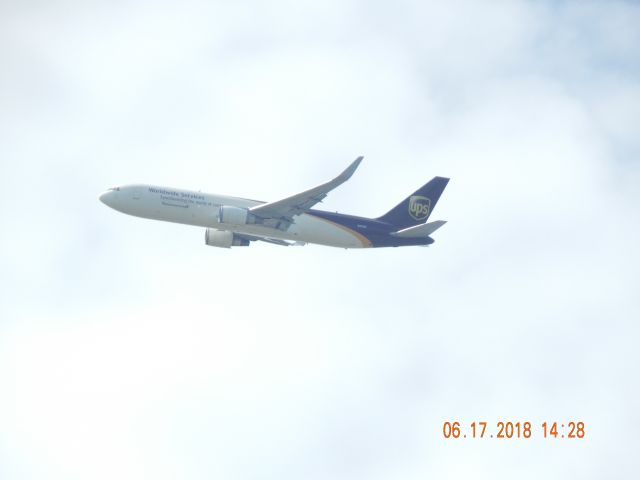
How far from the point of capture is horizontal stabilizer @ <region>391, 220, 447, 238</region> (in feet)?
190

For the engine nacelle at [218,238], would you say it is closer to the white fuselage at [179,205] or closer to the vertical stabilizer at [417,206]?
the white fuselage at [179,205]

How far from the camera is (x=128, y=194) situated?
58.6 m

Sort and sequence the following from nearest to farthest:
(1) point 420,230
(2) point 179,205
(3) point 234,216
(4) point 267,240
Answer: (3) point 234,216
(2) point 179,205
(1) point 420,230
(4) point 267,240

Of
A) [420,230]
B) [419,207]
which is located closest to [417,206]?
[419,207]

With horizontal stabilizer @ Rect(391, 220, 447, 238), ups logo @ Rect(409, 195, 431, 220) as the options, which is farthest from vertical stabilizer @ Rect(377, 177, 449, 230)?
horizontal stabilizer @ Rect(391, 220, 447, 238)

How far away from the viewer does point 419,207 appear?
6412cm

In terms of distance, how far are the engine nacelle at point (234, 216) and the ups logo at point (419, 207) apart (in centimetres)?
1241

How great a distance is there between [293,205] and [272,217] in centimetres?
181

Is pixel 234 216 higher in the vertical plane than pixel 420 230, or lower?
lower

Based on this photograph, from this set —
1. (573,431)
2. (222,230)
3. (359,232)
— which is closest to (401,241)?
(359,232)

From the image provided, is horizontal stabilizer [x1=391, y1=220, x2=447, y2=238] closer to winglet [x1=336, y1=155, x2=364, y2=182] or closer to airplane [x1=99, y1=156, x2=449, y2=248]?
airplane [x1=99, y1=156, x2=449, y2=248]

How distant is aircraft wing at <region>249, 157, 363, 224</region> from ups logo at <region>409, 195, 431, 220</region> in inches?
337

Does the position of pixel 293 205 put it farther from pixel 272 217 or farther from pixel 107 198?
pixel 107 198

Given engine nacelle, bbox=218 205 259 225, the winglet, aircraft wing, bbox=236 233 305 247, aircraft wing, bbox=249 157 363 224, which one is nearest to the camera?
the winglet
